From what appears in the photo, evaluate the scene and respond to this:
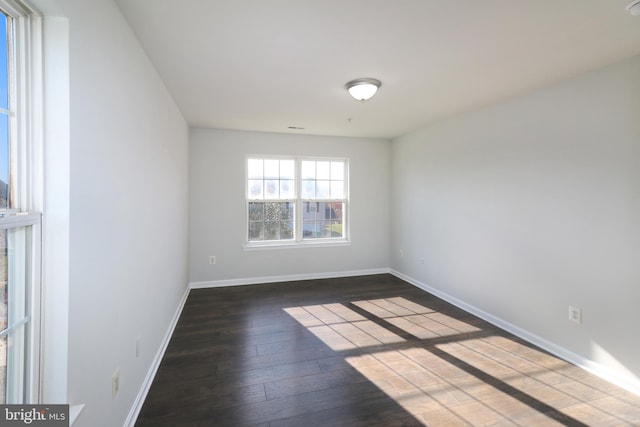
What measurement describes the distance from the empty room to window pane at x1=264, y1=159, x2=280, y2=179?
0.85 metres

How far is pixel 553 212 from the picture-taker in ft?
8.95

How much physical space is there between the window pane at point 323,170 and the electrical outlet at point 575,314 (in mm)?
3641

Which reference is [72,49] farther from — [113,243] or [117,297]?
[117,297]

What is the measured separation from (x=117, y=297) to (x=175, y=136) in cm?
221

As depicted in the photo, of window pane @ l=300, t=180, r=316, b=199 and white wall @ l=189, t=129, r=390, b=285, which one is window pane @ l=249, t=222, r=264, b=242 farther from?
window pane @ l=300, t=180, r=316, b=199

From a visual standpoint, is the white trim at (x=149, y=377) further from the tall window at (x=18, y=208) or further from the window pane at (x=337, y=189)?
the window pane at (x=337, y=189)

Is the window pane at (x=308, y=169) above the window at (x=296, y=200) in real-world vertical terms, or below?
above

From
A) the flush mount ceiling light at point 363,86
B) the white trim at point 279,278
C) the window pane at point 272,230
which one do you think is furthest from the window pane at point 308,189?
the flush mount ceiling light at point 363,86

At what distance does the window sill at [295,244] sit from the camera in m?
4.76

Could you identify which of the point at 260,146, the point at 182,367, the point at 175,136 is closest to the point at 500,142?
the point at 260,146

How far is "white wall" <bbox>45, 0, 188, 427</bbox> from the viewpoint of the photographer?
1.19 meters

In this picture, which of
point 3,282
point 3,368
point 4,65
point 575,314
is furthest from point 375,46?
point 575,314

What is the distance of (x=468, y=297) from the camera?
12.1ft

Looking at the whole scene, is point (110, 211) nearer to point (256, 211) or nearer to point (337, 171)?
point (256, 211)
